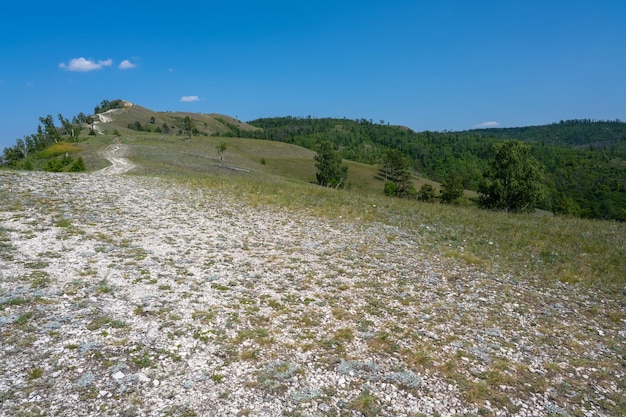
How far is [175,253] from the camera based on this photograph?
1328cm

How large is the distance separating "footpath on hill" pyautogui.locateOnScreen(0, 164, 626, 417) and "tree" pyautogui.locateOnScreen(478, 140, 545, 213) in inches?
1606

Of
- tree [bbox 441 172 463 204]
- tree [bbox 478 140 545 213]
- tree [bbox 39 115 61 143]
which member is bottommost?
tree [bbox 441 172 463 204]

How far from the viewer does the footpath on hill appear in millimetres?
6379

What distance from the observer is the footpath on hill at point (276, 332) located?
638 centimetres

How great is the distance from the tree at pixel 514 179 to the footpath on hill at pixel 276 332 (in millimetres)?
40792

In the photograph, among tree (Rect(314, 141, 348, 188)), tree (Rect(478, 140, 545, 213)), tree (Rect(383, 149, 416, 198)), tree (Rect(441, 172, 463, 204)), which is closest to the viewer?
tree (Rect(478, 140, 545, 213))

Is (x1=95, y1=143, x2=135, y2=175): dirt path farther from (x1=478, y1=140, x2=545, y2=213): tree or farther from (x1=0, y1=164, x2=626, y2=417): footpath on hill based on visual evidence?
(x1=478, y1=140, x2=545, y2=213): tree

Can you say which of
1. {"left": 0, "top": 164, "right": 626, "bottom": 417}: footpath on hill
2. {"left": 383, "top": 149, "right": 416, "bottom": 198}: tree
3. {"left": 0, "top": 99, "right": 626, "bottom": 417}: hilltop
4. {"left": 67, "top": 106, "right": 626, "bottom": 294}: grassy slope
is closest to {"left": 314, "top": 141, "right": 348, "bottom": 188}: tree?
{"left": 383, "top": 149, "right": 416, "bottom": 198}: tree

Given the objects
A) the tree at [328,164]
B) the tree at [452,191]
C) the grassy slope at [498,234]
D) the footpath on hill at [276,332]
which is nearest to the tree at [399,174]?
the tree at [452,191]

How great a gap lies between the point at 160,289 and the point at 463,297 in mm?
9671

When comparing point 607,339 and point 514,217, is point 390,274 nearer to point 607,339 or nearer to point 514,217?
point 607,339

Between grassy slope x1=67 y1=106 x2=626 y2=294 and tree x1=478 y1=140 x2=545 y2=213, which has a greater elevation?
tree x1=478 y1=140 x2=545 y2=213

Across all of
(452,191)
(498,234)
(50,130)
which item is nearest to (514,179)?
(498,234)

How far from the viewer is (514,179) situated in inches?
1908
